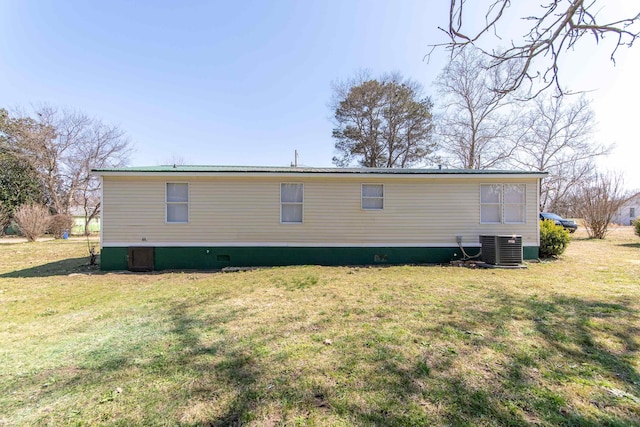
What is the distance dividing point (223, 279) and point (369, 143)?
19.4 m

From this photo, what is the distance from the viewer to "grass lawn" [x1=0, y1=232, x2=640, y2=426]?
7.17 feet

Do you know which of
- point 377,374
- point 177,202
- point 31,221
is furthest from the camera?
point 31,221

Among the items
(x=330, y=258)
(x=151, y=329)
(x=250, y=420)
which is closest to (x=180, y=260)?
(x=330, y=258)

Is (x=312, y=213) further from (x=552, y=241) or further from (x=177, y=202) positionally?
(x=552, y=241)

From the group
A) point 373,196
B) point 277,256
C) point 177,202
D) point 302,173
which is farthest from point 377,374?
point 177,202

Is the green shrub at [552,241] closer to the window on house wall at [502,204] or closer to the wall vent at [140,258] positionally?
the window on house wall at [502,204]

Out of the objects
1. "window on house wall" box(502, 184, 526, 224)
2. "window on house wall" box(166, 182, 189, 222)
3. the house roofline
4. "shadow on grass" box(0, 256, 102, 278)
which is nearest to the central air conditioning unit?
"window on house wall" box(502, 184, 526, 224)

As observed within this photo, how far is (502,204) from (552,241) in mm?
2103

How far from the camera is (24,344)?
133 inches

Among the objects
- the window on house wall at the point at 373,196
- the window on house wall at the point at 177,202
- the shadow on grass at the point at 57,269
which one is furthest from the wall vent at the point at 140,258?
the window on house wall at the point at 373,196

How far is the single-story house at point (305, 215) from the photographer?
324 inches

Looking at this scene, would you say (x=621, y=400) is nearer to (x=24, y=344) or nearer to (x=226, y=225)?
(x=24, y=344)

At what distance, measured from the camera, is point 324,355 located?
3.04m

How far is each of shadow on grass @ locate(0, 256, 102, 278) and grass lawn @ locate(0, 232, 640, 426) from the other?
181 centimetres
